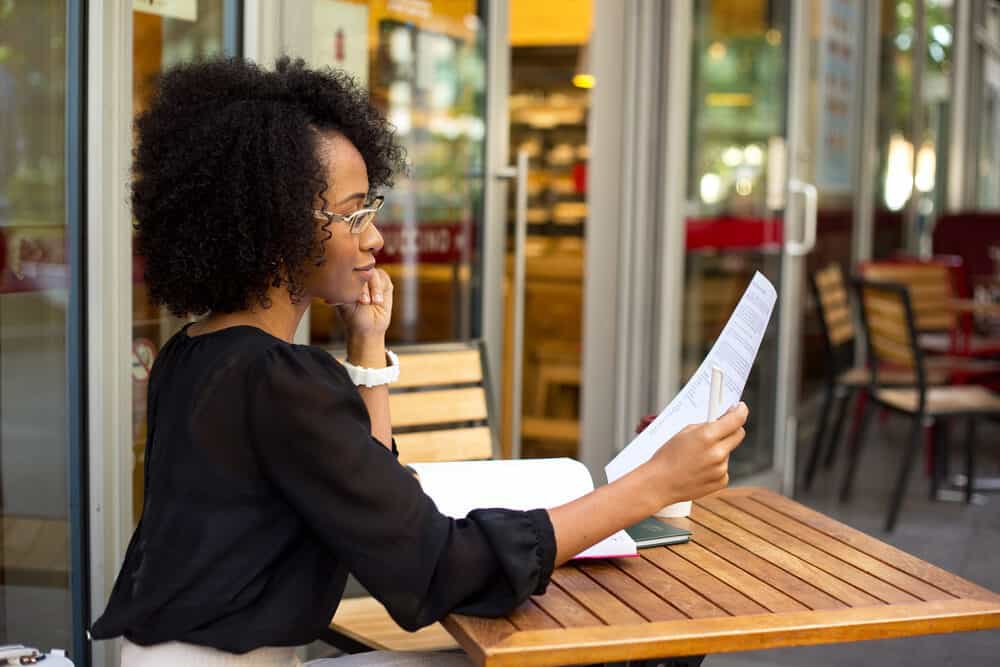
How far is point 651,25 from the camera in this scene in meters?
4.29

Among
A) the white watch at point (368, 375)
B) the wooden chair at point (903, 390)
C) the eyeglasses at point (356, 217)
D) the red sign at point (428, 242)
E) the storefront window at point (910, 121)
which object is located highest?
the storefront window at point (910, 121)

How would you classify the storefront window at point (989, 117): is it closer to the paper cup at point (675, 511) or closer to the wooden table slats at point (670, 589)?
the paper cup at point (675, 511)

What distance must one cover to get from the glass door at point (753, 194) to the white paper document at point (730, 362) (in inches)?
117

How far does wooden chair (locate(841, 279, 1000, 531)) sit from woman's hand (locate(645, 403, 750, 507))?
11.2ft

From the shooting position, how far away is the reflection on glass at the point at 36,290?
2.40 m

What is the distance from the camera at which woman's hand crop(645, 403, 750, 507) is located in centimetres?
146

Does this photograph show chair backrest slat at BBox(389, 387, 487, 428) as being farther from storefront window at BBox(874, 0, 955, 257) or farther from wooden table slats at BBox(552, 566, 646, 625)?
storefront window at BBox(874, 0, 955, 257)

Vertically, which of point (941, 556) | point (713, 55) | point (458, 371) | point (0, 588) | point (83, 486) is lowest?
point (941, 556)

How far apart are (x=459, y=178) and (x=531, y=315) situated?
1.70 meters

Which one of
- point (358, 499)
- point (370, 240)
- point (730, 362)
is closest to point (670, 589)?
point (730, 362)

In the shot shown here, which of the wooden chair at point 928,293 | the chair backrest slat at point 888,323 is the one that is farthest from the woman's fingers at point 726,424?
the wooden chair at point 928,293

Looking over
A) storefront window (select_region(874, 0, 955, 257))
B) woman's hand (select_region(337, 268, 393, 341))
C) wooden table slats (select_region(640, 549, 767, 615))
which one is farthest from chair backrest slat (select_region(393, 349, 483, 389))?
storefront window (select_region(874, 0, 955, 257))

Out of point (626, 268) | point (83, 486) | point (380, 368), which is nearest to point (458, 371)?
point (83, 486)

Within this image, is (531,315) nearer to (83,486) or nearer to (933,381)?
(933,381)
